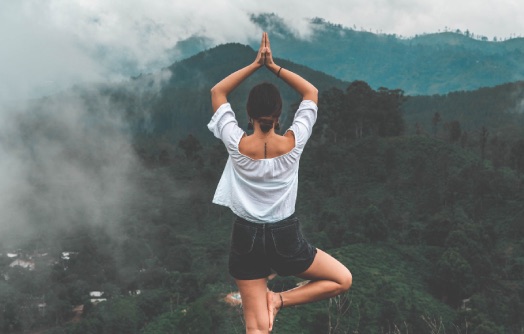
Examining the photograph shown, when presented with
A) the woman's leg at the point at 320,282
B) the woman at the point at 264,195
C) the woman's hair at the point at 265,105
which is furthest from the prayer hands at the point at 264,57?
the woman's leg at the point at 320,282

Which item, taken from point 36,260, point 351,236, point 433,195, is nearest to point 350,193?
point 433,195

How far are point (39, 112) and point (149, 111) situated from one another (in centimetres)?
4531

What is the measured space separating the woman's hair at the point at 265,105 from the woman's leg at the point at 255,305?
116 cm

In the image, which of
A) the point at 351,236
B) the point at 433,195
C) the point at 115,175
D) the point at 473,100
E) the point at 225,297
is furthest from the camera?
the point at 473,100

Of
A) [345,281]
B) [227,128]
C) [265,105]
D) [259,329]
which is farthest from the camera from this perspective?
[345,281]

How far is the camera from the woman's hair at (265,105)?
317cm

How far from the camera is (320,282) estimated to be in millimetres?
3633

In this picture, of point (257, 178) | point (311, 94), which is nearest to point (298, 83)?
point (311, 94)

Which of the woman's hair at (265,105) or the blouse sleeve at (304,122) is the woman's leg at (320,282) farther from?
the woman's hair at (265,105)

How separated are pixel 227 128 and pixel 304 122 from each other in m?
0.58

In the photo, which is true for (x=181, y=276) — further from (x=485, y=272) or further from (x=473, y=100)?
(x=473, y=100)

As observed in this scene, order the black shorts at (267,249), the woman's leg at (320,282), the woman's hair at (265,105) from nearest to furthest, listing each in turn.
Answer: the woman's hair at (265,105) < the black shorts at (267,249) < the woman's leg at (320,282)

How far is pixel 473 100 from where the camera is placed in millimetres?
143875

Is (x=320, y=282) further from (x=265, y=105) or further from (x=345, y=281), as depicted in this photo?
(x=265, y=105)
